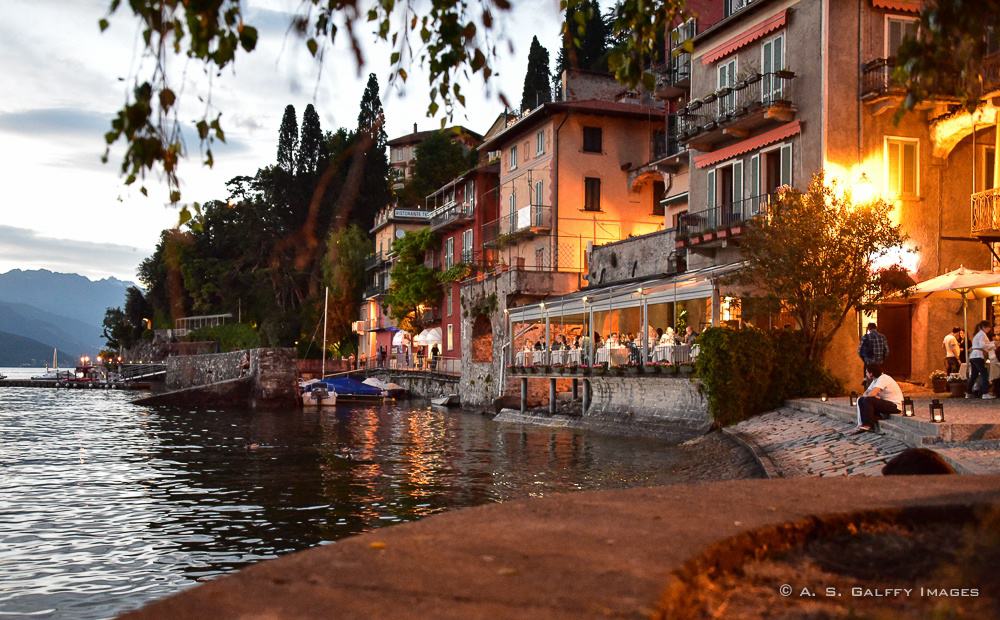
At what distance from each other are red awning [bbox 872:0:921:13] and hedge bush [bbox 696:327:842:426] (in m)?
8.65

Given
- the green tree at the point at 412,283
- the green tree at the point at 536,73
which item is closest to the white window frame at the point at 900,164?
the green tree at the point at 412,283

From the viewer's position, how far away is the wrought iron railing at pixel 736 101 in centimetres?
2714

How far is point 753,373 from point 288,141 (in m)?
72.9

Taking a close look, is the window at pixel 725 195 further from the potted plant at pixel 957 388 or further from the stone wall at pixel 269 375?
the stone wall at pixel 269 375

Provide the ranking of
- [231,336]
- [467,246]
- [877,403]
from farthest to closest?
1. [231,336]
2. [467,246]
3. [877,403]

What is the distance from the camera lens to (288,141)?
299ft

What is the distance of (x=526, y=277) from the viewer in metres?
42.5

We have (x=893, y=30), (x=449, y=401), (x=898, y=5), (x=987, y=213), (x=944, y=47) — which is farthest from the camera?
(x=449, y=401)

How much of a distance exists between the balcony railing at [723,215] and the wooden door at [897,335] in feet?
13.5

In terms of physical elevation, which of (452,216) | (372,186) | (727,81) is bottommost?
(452,216)

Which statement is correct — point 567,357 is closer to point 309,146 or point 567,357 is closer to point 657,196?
point 657,196

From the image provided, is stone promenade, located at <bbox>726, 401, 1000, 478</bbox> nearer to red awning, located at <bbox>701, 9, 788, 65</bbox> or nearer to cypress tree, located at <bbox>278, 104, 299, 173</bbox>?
red awning, located at <bbox>701, 9, 788, 65</bbox>

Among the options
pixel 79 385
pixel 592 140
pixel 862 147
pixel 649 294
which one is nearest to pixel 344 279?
pixel 79 385

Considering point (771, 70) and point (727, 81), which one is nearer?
point (771, 70)
